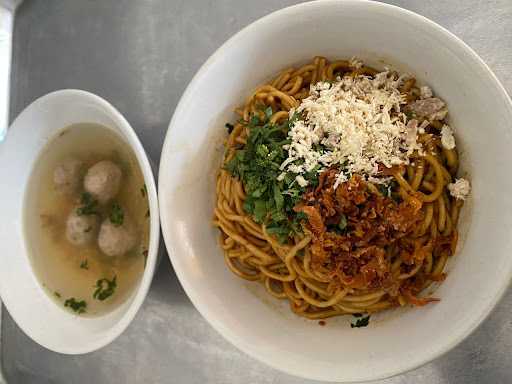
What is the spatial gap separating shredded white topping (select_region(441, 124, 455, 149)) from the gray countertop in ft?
1.15

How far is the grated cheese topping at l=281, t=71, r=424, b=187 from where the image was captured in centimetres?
129

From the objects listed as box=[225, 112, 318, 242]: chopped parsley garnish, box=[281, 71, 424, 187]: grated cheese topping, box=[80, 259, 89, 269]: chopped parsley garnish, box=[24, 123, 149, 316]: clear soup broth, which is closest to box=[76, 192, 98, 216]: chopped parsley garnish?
box=[24, 123, 149, 316]: clear soup broth

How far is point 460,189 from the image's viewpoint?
1.37 m

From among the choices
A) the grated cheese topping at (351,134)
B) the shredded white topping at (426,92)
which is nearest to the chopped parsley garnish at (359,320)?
the grated cheese topping at (351,134)

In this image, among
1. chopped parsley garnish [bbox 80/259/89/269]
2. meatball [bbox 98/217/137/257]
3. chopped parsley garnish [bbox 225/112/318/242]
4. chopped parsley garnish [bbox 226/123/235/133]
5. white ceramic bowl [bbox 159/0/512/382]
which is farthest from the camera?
chopped parsley garnish [bbox 80/259/89/269]

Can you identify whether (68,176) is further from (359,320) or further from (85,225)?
(359,320)

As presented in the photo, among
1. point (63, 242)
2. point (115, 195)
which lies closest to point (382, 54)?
point (115, 195)

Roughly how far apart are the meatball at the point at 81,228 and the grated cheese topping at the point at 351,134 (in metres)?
0.84

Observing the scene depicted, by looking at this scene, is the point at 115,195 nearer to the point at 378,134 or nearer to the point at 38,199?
the point at 38,199

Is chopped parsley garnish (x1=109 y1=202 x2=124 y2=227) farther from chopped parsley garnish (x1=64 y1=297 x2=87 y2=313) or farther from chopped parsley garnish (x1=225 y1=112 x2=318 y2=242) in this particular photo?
chopped parsley garnish (x1=225 y1=112 x2=318 y2=242)

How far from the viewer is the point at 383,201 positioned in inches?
51.7

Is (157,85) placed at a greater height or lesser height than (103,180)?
greater

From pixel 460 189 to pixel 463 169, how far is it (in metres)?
0.07

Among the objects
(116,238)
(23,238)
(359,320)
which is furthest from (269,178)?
(23,238)
